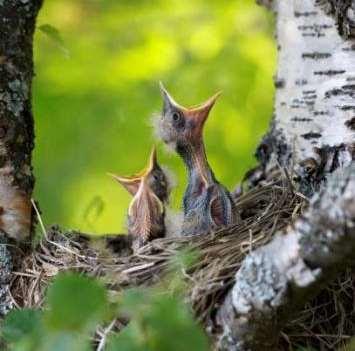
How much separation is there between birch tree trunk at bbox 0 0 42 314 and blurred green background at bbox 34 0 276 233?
1.89 meters

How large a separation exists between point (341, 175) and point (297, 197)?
38.3 inches

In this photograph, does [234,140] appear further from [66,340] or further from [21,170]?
[66,340]

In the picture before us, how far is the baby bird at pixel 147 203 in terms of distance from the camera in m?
3.05

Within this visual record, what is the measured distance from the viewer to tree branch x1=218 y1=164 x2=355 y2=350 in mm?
1748

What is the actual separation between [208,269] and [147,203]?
850mm

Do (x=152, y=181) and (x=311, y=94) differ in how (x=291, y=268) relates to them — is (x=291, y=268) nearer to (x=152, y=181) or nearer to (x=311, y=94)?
(x=311, y=94)

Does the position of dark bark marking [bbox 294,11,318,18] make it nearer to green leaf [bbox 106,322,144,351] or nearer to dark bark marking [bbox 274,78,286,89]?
dark bark marking [bbox 274,78,286,89]

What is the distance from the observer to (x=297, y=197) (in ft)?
9.00

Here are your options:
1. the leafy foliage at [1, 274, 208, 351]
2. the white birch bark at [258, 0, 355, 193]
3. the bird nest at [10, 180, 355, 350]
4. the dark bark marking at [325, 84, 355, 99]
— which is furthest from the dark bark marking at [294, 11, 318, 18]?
the leafy foliage at [1, 274, 208, 351]

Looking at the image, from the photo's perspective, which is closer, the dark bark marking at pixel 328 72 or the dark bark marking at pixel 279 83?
the dark bark marking at pixel 328 72

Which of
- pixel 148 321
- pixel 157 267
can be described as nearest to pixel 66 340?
pixel 148 321

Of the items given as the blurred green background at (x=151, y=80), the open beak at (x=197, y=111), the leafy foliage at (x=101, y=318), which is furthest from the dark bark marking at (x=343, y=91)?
the blurred green background at (x=151, y=80)

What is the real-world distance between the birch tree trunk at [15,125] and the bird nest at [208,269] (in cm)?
9

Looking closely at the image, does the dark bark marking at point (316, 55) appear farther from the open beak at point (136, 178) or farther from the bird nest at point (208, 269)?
the open beak at point (136, 178)
